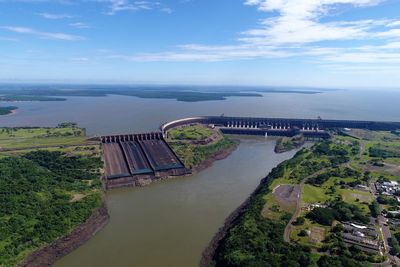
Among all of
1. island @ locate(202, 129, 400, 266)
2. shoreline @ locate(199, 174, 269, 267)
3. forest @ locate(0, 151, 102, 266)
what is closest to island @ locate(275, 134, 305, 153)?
island @ locate(202, 129, 400, 266)

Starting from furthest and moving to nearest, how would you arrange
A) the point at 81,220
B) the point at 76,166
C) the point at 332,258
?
the point at 76,166 < the point at 81,220 < the point at 332,258

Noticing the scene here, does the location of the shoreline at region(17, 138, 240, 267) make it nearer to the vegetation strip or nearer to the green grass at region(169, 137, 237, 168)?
the vegetation strip

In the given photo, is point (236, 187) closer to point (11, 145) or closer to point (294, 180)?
point (294, 180)

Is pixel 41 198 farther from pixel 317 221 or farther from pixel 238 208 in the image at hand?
pixel 317 221

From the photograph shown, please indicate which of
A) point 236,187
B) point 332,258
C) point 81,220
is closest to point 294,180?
point 236,187

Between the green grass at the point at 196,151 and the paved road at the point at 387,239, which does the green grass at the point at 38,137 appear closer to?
the green grass at the point at 196,151

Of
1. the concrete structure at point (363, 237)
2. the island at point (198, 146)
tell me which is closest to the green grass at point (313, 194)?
the concrete structure at point (363, 237)

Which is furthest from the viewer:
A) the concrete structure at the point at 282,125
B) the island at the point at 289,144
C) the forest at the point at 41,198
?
the concrete structure at the point at 282,125
